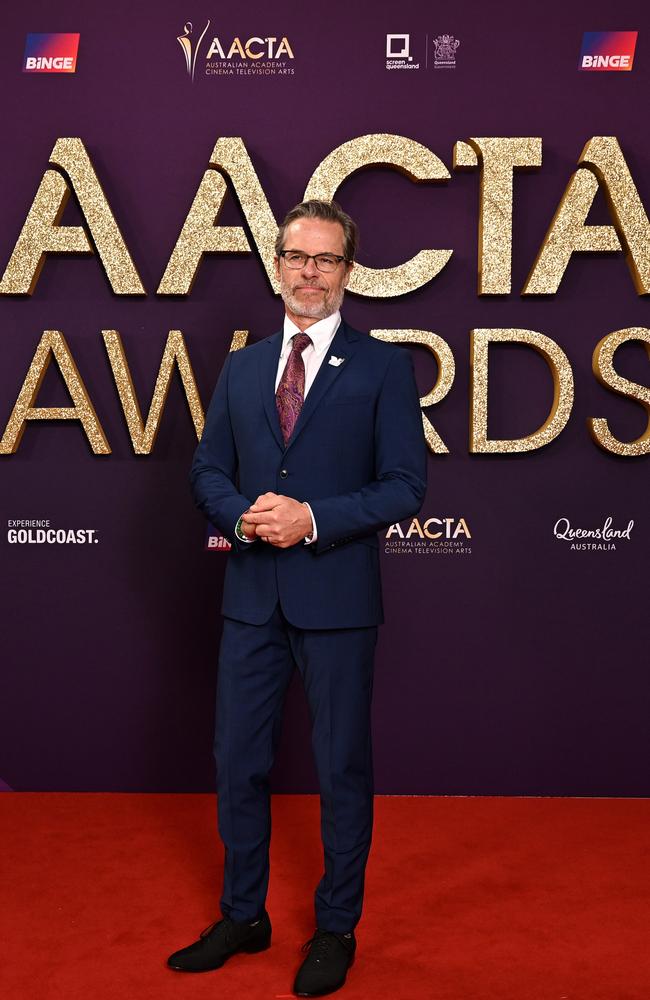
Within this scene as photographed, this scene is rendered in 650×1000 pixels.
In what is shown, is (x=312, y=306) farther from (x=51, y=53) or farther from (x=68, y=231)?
(x=51, y=53)

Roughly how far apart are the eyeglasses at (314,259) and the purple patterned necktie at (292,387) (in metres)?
0.16

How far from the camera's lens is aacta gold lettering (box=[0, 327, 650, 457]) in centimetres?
329

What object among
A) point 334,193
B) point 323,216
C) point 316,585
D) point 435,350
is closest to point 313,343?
point 323,216

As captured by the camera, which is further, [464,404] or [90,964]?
[464,404]

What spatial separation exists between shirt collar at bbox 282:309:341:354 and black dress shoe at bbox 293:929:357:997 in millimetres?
1352

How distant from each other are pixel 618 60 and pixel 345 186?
3.27 feet

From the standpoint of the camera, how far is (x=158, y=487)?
340 centimetres

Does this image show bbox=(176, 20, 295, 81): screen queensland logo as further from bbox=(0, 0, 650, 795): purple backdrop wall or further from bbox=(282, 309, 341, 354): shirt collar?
bbox=(282, 309, 341, 354): shirt collar

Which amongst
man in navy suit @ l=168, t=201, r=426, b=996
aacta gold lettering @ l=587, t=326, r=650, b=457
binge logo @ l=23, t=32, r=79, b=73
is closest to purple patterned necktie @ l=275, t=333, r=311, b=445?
man in navy suit @ l=168, t=201, r=426, b=996

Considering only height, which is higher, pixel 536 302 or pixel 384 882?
pixel 536 302

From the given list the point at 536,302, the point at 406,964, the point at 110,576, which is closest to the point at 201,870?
the point at 406,964

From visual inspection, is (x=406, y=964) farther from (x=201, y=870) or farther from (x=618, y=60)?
(x=618, y=60)

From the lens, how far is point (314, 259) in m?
2.25

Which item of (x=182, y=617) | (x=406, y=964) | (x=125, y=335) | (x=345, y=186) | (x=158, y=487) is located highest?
(x=345, y=186)
